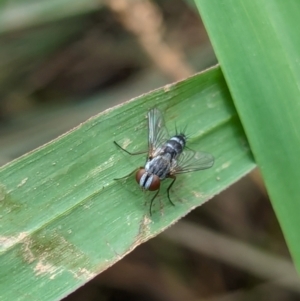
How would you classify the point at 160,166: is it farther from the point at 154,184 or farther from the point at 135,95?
the point at 135,95

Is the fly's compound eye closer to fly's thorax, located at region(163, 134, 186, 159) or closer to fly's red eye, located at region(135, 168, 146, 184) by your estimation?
fly's red eye, located at region(135, 168, 146, 184)

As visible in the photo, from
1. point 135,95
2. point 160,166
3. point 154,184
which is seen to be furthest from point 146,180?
point 135,95

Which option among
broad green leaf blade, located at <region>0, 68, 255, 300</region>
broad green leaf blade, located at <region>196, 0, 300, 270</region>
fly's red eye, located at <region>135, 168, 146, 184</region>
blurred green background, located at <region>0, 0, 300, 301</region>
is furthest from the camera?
blurred green background, located at <region>0, 0, 300, 301</region>

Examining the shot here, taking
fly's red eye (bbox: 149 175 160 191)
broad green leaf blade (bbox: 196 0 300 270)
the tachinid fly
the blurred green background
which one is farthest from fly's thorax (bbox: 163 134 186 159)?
the blurred green background

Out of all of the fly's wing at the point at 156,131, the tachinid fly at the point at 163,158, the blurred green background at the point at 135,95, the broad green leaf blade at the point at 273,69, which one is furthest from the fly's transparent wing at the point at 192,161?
the blurred green background at the point at 135,95

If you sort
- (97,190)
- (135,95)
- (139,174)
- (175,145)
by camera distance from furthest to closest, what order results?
(135,95) < (175,145) < (139,174) < (97,190)

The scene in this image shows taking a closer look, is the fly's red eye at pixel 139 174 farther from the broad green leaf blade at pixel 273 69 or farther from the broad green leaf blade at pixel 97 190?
the broad green leaf blade at pixel 273 69
